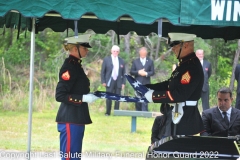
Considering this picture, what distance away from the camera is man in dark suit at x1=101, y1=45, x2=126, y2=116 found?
631 inches

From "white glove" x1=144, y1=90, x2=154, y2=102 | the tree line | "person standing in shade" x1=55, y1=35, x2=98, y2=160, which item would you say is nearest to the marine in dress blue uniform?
"white glove" x1=144, y1=90, x2=154, y2=102

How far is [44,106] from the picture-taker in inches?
651

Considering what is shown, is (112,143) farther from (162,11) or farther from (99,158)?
(162,11)

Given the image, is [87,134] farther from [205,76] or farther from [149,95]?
[149,95]

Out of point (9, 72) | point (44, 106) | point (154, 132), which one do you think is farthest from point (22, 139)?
point (9, 72)

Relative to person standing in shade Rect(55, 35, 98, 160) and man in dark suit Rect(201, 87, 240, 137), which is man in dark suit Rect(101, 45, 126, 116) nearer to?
man in dark suit Rect(201, 87, 240, 137)

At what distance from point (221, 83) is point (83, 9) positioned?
1373 cm

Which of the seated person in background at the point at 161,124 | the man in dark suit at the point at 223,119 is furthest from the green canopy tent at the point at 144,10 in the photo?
the man in dark suit at the point at 223,119

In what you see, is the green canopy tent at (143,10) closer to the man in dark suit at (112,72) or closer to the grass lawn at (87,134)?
the grass lawn at (87,134)

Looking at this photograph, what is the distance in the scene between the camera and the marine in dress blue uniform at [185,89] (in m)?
6.36

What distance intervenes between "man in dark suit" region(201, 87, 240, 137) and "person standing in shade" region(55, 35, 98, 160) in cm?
158

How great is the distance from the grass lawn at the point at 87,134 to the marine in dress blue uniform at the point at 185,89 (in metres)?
4.63

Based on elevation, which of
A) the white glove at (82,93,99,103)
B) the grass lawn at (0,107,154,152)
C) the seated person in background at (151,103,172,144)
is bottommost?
the grass lawn at (0,107,154,152)

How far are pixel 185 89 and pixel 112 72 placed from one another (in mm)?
9769
